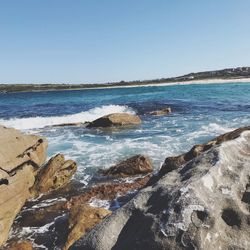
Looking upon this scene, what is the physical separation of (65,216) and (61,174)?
108 inches

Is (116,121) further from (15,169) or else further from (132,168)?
(15,169)

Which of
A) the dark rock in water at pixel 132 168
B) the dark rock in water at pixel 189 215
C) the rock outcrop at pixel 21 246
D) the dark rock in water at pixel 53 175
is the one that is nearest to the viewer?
the dark rock in water at pixel 189 215

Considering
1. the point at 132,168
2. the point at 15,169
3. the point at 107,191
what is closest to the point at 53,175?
the point at 15,169

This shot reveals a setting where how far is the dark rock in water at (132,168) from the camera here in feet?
33.9

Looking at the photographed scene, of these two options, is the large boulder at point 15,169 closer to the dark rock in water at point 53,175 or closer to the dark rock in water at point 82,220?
the dark rock in water at point 53,175

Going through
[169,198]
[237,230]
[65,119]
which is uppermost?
[169,198]

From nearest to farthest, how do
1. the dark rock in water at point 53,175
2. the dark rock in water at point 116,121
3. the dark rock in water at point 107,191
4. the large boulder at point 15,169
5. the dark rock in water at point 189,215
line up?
the dark rock in water at point 189,215 < the large boulder at point 15,169 < the dark rock in water at point 107,191 < the dark rock in water at point 53,175 < the dark rock in water at point 116,121

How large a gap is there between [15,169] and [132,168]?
327 cm

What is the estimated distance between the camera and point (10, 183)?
7809 mm

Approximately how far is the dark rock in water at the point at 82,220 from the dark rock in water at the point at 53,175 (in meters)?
2.81

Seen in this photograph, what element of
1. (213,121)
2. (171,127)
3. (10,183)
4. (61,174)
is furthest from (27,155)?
(213,121)

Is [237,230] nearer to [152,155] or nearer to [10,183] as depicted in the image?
[10,183]

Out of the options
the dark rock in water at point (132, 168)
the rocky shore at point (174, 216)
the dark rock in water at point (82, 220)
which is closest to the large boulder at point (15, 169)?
the rocky shore at point (174, 216)

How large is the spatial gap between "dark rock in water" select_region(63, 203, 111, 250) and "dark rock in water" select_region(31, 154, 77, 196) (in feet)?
9.23
